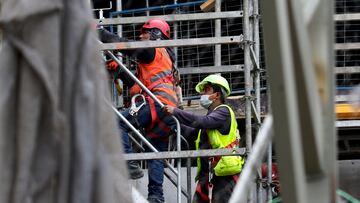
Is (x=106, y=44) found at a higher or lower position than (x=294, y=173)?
higher

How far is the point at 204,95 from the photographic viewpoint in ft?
27.1

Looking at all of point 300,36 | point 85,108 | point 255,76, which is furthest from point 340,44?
point 85,108

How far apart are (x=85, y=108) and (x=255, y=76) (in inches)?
Result: 242

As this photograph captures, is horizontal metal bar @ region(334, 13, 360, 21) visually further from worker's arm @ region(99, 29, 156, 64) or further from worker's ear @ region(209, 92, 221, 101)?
worker's arm @ region(99, 29, 156, 64)

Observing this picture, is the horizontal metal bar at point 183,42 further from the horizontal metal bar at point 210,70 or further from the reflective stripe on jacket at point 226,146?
the horizontal metal bar at point 210,70

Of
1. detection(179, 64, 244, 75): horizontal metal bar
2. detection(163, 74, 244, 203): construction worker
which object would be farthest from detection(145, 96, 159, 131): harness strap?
detection(179, 64, 244, 75): horizontal metal bar

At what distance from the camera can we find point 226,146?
7.95 metres

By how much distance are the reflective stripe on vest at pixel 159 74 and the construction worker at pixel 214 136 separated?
0.30 meters

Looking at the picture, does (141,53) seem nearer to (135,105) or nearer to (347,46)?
(135,105)

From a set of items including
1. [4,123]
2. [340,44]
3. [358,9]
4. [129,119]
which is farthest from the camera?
[358,9]

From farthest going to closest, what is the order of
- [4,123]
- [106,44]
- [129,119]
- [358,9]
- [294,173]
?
[358,9], [129,119], [106,44], [294,173], [4,123]

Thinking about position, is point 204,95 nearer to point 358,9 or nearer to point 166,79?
point 166,79

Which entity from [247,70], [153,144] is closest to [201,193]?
[153,144]

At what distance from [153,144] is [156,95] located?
0.48 meters
